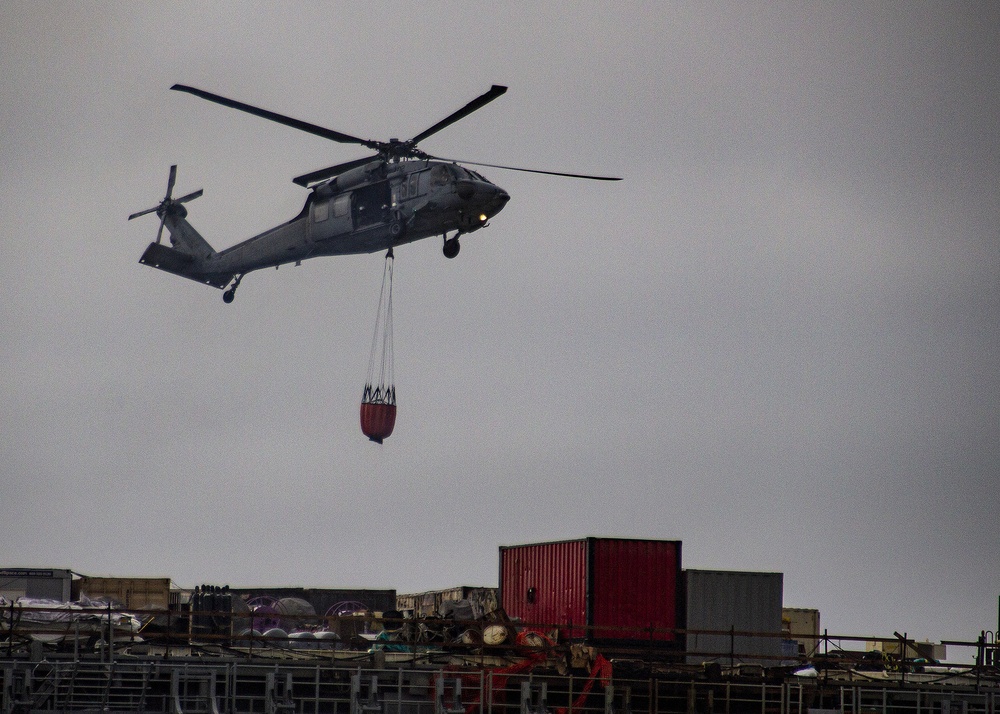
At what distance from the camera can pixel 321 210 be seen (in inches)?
1430

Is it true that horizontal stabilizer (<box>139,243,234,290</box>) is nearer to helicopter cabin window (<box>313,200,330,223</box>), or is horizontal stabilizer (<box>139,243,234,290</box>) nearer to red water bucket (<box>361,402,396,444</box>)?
helicopter cabin window (<box>313,200,330,223</box>)

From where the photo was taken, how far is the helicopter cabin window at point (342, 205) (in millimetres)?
35406

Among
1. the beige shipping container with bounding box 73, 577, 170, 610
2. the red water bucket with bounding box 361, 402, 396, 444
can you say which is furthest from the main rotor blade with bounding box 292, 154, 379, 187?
the beige shipping container with bounding box 73, 577, 170, 610

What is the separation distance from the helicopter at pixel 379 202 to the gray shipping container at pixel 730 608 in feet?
36.7

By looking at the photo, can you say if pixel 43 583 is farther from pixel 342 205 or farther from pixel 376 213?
pixel 376 213

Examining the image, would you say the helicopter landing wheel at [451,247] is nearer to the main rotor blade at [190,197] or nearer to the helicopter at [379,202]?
the helicopter at [379,202]

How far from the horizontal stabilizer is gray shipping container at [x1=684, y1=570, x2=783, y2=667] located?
17.7 meters

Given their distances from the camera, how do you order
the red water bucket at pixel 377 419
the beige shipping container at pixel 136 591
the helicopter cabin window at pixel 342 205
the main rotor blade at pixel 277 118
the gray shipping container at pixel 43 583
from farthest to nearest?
1. the gray shipping container at pixel 43 583
2. the beige shipping container at pixel 136 591
3. the red water bucket at pixel 377 419
4. the helicopter cabin window at pixel 342 205
5. the main rotor blade at pixel 277 118

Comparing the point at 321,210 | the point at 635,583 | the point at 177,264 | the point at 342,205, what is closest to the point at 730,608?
the point at 635,583

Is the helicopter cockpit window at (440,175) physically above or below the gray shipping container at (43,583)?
above

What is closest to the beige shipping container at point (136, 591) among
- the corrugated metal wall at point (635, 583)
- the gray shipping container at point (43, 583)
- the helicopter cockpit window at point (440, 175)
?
the gray shipping container at point (43, 583)

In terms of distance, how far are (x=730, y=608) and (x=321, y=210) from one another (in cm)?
1572

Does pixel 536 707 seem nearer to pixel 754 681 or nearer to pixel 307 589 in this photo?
pixel 754 681

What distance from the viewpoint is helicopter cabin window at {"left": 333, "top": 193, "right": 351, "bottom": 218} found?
1394 inches
